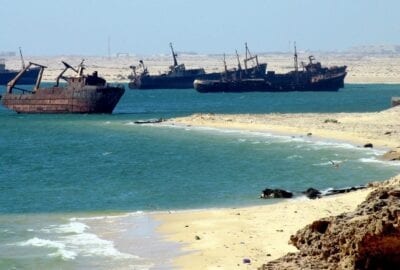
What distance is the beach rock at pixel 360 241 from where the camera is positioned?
365 inches

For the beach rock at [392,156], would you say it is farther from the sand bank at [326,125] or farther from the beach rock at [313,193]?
the beach rock at [313,193]

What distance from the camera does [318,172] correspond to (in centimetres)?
3412

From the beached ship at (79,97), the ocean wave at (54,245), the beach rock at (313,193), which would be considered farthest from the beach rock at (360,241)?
the beached ship at (79,97)

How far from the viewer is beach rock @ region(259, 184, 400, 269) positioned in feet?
30.4

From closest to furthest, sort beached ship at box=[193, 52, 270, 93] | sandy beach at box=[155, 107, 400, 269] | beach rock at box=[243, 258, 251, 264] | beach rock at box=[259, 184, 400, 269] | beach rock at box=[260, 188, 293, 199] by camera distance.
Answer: beach rock at box=[259, 184, 400, 269]
beach rock at box=[243, 258, 251, 264]
sandy beach at box=[155, 107, 400, 269]
beach rock at box=[260, 188, 293, 199]
beached ship at box=[193, 52, 270, 93]

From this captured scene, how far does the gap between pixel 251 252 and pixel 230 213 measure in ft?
20.2

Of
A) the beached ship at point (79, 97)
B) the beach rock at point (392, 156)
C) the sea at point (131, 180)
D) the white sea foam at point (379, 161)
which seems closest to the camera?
the sea at point (131, 180)

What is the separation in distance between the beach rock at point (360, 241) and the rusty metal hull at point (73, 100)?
70253 millimetres

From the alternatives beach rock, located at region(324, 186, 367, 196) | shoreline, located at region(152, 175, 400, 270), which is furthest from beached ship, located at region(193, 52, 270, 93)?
shoreline, located at region(152, 175, 400, 270)

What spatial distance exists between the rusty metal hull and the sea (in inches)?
650

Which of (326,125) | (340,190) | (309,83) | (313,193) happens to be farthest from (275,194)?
(309,83)

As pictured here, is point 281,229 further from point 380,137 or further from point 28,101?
point 28,101

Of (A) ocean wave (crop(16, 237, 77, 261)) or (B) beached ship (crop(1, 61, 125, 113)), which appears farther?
(B) beached ship (crop(1, 61, 125, 113))

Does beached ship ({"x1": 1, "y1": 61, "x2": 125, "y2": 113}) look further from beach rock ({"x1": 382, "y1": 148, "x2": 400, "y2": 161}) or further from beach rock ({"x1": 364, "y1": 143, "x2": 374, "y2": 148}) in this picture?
beach rock ({"x1": 382, "y1": 148, "x2": 400, "y2": 161})
